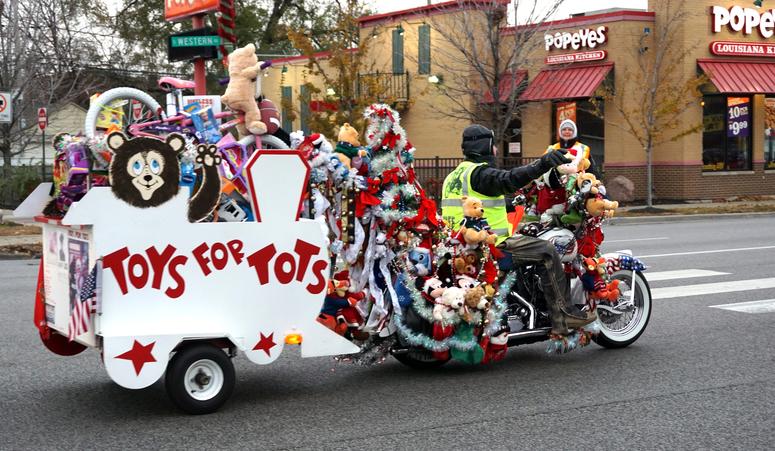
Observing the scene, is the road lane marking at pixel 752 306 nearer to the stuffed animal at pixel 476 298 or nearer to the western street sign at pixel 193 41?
the stuffed animal at pixel 476 298

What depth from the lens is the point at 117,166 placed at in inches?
226

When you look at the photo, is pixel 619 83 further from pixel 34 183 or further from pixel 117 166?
pixel 117 166

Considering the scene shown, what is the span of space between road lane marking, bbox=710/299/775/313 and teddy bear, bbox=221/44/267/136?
5751mm

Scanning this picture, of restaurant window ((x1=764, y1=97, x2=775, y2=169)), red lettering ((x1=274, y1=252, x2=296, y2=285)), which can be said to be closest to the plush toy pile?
red lettering ((x1=274, y1=252, x2=296, y2=285))

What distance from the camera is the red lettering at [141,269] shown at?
5835 mm

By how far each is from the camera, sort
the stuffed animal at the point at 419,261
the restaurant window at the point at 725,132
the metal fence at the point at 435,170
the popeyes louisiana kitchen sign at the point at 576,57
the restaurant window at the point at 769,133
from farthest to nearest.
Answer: the restaurant window at the point at 769,133 → the restaurant window at the point at 725,132 → the popeyes louisiana kitchen sign at the point at 576,57 → the metal fence at the point at 435,170 → the stuffed animal at the point at 419,261

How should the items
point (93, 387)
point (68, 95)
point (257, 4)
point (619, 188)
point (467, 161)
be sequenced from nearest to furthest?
point (93, 387), point (467, 161), point (68, 95), point (619, 188), point (257, 4)

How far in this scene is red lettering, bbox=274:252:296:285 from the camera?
6.26 metres

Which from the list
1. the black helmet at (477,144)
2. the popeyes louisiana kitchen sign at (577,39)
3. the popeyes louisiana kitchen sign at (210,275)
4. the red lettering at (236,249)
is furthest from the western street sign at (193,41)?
the popeyes louisiana kitchen sign at (577,39)

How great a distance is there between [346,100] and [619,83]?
8.96 m

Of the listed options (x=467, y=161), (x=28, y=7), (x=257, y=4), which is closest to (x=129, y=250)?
(x=467, y=161)

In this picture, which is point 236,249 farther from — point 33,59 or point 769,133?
point 769,133

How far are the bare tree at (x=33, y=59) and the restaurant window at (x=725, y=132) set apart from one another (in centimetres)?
1887

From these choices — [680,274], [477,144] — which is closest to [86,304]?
[477,144]
